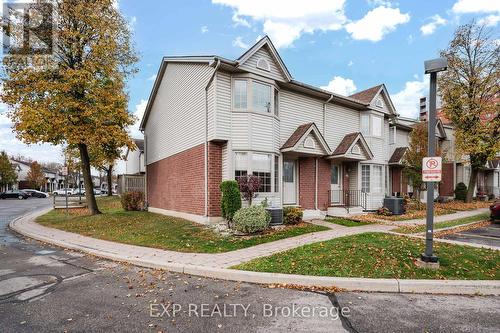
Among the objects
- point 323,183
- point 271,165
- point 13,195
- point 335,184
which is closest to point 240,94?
point 271,165

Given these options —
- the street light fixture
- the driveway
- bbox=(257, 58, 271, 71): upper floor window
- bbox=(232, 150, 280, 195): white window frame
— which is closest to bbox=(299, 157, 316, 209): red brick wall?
bbox=(232, 150, 280, 195): white window frame

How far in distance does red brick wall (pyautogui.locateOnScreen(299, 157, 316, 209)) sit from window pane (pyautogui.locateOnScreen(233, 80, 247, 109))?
4.56m

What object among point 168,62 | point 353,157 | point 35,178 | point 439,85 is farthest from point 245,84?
point 35,178

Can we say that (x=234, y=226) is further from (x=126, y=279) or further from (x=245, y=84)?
(x=245, y=84)

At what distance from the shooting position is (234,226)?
10891 millimetres

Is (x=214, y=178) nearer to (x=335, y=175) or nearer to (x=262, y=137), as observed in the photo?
(x=262, y=137)

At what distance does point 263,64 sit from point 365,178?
951 cm

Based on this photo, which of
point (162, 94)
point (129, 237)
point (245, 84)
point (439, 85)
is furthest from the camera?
point (439, 85)

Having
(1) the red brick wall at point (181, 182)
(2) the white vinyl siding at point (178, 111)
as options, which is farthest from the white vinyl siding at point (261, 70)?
(1) the red brick wall at point (181, 182)

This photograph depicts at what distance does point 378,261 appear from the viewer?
705 cm

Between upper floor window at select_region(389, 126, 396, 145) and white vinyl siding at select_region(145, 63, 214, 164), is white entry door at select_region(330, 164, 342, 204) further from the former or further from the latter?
white vinyl siding at select_region(145, 63, 214, 164)

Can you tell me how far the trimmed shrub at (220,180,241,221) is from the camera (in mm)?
11430

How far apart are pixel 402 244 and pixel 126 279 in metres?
7.42

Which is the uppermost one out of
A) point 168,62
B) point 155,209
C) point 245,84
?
point 168,62
